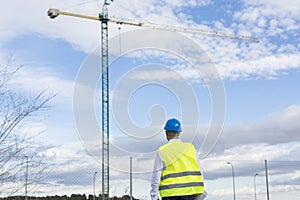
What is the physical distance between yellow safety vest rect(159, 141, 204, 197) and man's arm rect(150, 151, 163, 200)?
0.05 meters

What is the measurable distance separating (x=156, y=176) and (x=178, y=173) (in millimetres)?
266

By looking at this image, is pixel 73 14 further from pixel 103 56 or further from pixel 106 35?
pixel 103 56

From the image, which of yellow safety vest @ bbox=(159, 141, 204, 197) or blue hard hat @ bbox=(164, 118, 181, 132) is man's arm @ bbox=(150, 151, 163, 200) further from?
blue hard hat @ bbox=(164, 118, 181, 132)

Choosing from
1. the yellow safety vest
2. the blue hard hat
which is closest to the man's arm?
the yellow safety vest

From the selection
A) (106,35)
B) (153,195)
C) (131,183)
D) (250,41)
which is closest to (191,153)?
(153,195)

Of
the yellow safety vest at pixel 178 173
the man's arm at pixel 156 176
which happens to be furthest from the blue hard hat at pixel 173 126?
the man's arm at pixel 156 176

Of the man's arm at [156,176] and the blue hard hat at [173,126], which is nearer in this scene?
the man's arm at [156,176]

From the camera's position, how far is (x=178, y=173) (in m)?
6.04

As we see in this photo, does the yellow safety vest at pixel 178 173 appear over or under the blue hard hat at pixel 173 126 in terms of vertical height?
under

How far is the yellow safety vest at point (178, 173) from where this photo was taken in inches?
237

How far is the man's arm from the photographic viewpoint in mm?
5996

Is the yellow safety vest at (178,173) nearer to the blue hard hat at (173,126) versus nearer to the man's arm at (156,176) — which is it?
the man's arm at (156,176)

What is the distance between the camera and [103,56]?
52.2 metres

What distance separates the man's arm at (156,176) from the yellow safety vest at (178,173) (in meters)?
0.05
